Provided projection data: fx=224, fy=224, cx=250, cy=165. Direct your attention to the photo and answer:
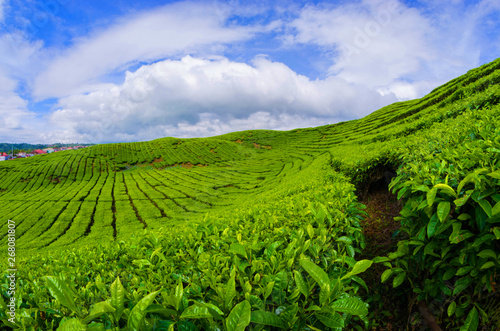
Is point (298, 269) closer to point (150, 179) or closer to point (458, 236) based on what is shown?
point (458, 236)

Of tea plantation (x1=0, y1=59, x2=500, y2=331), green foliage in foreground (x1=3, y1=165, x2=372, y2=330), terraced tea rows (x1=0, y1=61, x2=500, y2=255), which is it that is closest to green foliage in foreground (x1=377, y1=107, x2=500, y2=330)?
tea plantation (x1=0, y1=59, x2=500, y2=331)

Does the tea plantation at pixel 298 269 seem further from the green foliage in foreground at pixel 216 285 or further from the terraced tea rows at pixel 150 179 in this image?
the terraced tea rows at pixel 150 179

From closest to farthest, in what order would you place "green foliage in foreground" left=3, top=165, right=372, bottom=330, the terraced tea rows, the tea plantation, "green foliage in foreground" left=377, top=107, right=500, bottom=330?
1. "green foliage in foreground" left=3, top=165, right=372, bottom=330
2. the tea plantation
3. "green foliage in foreground" left=377, top=107, right=500, bottom=330
4. the terraced tea rows

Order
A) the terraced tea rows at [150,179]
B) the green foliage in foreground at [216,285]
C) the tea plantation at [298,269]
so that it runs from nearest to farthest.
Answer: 1. the green foliage in foreground at [216,285]
2. the tea plantation at [298,269]
3. the terraced tea rows at [150,179]

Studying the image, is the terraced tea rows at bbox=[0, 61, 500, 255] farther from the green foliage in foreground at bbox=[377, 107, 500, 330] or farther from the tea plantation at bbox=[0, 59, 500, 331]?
the green foliage in foreground at bbox=[377, 107, 500, 330]

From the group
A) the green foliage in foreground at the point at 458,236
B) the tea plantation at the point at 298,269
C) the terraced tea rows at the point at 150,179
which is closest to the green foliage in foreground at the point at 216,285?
the tea plantation at the point at 298,269

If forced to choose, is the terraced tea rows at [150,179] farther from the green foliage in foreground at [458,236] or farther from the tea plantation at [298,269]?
the green foliage in foreground at [458,236]

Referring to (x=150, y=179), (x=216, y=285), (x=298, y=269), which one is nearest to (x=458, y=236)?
(x=298, y=269)

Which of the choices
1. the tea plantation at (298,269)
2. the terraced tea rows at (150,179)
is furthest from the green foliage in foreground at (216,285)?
the terraced tea rows at (150,179)

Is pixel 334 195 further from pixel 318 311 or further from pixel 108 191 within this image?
pixel 108 191

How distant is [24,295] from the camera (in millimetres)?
2346

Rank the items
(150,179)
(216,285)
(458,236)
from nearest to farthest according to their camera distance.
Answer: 1. (216,285)
2. (458,236)
3. (150,179)

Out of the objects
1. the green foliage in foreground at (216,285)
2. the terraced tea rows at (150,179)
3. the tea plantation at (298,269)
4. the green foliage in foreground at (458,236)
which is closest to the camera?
the green foliage in foreground at (216,285)

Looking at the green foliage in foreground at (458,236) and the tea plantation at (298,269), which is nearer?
the tea plantation at (298,269)
